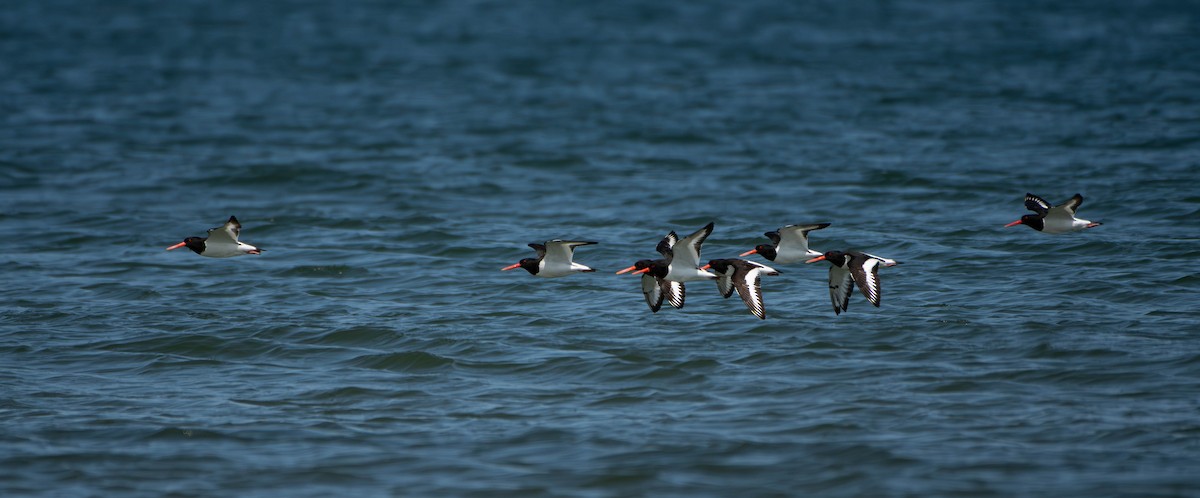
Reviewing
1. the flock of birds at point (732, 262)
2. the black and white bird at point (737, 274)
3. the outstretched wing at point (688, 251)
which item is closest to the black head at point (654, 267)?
the flock of birds at point (732, 262)

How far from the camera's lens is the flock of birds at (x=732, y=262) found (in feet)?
39.1

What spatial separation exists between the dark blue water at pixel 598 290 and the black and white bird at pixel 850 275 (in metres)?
0.34

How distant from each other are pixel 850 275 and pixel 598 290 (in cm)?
316

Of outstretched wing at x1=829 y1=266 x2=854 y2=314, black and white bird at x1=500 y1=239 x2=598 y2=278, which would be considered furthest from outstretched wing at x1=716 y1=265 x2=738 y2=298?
black and white bird at x1=500 y1=239 x2=598 y2=278

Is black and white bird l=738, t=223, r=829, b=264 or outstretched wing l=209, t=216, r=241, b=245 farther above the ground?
outstretched wing l=209, t=216, r=241, b=245

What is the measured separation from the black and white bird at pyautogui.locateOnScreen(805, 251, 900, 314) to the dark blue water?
34 centimetres

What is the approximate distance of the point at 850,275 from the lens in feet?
41.1

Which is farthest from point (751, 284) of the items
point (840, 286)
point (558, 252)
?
point (558, 252)

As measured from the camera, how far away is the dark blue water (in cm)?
948

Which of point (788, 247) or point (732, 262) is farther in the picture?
point (788, 247)

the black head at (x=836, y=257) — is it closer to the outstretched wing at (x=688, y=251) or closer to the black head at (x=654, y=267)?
the outstretched wing at (x=688, y=251)

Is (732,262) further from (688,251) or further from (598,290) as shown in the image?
(598,290)

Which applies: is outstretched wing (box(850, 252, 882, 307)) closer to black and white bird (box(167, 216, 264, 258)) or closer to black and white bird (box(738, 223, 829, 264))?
black and white bird (box(738, 223, 829, 264))

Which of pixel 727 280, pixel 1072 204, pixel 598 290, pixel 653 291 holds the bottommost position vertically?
pixel 598 290
